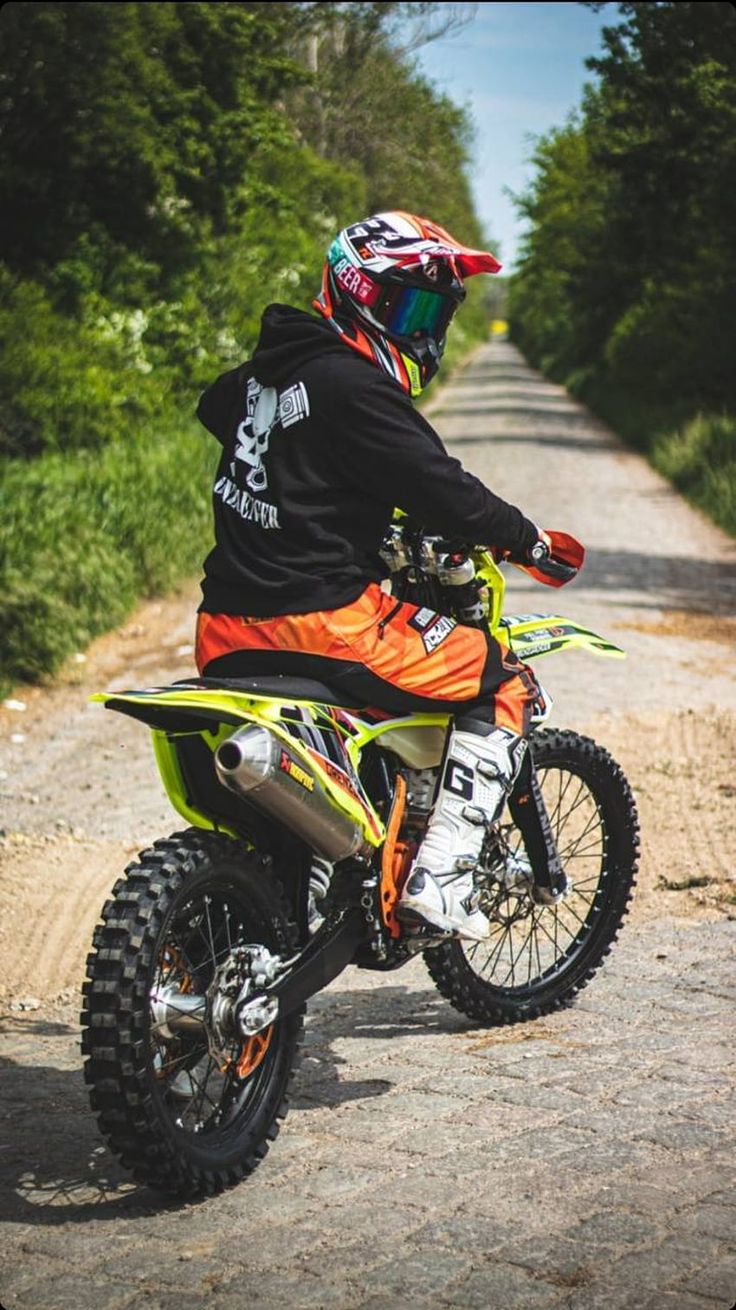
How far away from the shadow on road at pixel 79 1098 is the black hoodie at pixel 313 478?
4.79 ft

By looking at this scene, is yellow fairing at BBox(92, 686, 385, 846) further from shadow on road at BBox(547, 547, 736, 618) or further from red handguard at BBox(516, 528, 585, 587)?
shadow on road at BBox(547, 547, 736, 618)

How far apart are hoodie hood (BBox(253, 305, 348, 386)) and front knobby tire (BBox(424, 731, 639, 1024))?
1.50 metres

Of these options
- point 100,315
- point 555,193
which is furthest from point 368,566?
point 555,193

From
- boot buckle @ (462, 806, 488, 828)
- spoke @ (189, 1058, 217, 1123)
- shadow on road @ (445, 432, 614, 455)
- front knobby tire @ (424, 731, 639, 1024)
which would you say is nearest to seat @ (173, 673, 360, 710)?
boot buckle @ (462, 806, 488, 828)

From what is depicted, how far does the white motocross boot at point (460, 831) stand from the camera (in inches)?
176

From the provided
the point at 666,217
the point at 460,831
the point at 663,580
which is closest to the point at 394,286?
the point at 460,831

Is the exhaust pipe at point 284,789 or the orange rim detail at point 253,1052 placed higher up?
the exhaust pipe at point 284,789

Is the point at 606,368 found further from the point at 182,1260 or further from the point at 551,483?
the point at 182,1260

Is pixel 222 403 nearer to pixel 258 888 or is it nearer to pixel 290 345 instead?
pixel 290 345

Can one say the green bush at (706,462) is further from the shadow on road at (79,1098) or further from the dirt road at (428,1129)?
the shadow on road at (79,1098)

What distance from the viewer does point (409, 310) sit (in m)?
4.39

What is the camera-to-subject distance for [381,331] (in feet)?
14.4

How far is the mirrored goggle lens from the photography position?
4371mm

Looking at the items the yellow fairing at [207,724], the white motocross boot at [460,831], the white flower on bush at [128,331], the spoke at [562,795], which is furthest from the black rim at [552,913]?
the white flower on bush at [128,331]
